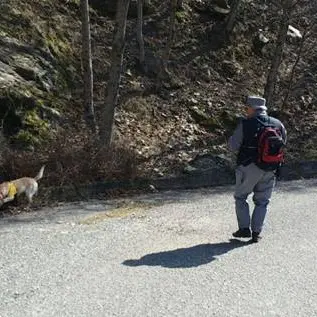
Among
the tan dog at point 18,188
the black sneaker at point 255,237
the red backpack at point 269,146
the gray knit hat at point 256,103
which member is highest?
the gray knit hat at point 256,103

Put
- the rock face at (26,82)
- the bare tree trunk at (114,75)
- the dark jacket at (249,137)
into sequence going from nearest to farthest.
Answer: the dark jacket at (249,137) → the bare tree trunk at (114,75) → the rock face at (26,82)

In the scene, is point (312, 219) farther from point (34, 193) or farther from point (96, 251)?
point (34, 193)

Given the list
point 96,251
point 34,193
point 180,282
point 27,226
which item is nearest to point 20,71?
point 34,193

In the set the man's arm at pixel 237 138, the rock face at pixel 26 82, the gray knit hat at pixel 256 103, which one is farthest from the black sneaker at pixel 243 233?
the rock face at pixel 26 82

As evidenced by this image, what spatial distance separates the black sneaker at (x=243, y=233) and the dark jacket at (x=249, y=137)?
2.82ft

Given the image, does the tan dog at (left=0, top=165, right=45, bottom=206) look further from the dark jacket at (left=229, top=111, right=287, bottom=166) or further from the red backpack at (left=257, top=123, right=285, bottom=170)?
the red backpack at (left=257, top=123, right=285, bottom=170)

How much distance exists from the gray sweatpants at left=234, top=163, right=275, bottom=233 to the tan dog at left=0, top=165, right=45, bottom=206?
10.6ft

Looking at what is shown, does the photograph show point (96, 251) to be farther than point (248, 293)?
Yes

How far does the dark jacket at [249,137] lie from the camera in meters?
6.83

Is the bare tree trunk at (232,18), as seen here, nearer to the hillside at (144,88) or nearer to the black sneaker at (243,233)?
the hillside at (144,88)

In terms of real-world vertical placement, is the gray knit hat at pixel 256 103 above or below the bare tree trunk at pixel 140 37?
below

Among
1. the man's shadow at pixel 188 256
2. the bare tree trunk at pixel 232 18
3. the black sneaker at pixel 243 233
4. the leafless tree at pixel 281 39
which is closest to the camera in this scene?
the man's shadow at pixel 188 256

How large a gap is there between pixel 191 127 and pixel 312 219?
21.0 feet

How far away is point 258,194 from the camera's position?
7098mm
